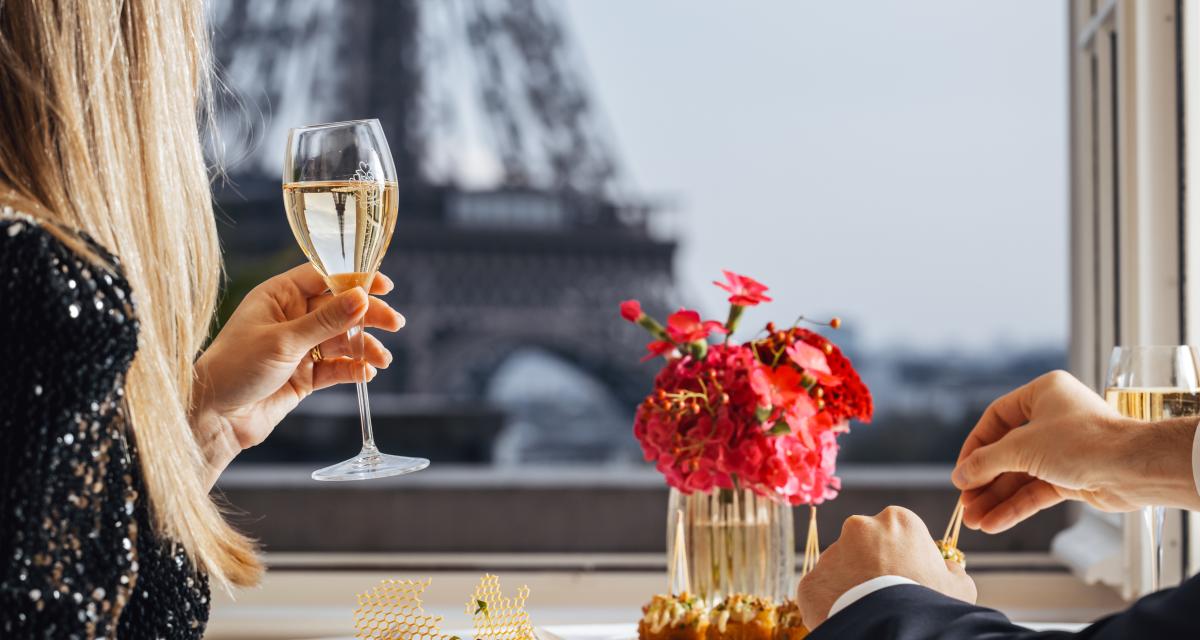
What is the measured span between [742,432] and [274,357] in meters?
0.34

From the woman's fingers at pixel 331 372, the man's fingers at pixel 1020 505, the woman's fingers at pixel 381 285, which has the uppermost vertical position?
the woman's fingers at pixel 381 285

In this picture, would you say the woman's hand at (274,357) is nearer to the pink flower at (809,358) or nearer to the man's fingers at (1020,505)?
the pink flower at (809,358)

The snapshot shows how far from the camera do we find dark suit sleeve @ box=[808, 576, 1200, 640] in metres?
0.43

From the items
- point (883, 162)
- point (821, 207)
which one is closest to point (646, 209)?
point (821, 207)

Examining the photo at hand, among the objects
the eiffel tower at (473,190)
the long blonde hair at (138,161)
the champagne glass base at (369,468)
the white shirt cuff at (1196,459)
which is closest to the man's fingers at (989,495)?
the white shirt cuff at (1196,459)

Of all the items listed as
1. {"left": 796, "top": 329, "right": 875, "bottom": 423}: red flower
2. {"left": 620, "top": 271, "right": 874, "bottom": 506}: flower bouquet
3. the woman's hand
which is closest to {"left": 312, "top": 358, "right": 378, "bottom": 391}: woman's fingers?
the woman's hand

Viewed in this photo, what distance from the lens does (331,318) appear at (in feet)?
2.07

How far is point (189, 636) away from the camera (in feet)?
1.94

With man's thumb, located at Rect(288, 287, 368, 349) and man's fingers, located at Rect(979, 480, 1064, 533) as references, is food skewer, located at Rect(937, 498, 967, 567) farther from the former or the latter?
man's thumb, located at Rect(288, 287, 368, 349)

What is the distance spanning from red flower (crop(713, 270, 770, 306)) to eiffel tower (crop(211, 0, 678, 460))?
630 centimetres

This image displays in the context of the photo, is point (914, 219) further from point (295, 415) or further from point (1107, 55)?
point (1107, 55)

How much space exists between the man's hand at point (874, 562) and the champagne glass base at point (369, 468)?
0.84 ft

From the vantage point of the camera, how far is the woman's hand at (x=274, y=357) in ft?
2.08

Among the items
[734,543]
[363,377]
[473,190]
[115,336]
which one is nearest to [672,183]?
[473,190]
